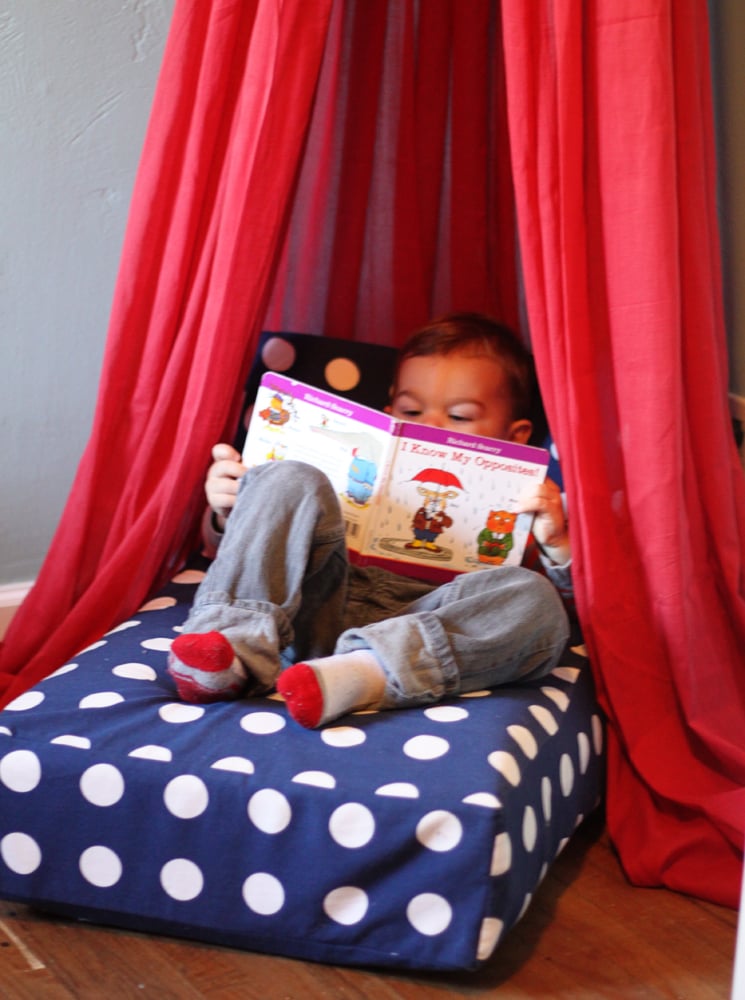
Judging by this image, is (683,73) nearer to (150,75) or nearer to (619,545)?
(619,545)

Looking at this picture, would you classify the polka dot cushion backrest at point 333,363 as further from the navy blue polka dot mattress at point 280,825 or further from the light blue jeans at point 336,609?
the navy blue polka dot mattress at point 280,825

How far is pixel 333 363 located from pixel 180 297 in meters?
0.34

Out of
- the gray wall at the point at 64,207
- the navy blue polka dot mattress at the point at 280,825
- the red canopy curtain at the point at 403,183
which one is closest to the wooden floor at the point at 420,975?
the navy blue polka dot mattress at the point at 280,825

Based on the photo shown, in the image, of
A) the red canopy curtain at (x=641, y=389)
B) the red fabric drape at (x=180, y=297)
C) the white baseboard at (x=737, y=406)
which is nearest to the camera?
the red canopy curtain at (x=641, y=389)

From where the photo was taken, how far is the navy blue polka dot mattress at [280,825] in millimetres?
1142

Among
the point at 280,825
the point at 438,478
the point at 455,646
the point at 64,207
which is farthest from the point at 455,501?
the point at 64,207

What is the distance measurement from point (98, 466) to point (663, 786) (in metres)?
0.87

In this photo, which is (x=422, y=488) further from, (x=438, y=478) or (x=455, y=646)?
(x=455, y=646)

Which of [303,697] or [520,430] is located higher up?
[520,430]

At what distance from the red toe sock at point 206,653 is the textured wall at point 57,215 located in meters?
0.81

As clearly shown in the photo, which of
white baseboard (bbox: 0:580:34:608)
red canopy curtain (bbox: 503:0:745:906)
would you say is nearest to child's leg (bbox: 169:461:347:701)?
red canopy curtain (bbox: 503:0:745:906)

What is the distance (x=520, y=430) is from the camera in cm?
180

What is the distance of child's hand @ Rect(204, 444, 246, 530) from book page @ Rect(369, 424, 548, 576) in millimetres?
202

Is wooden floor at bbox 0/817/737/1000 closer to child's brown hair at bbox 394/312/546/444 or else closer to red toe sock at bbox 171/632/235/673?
red toe sock at bbox 171/632/235/673
